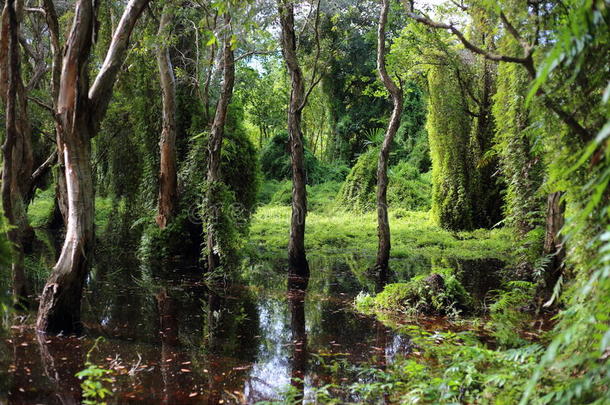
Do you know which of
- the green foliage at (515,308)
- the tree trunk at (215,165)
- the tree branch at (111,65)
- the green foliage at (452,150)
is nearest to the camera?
the tree branch at (111,65)

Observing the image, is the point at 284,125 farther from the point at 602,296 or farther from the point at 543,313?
the point at 602,296

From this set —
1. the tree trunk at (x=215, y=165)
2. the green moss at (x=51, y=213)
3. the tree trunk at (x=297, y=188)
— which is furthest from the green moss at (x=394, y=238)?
the green moss at (x=51, y=213)

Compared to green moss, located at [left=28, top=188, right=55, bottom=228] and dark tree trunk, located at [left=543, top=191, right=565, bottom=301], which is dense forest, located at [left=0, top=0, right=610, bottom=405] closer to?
dark tree trunk, located at [left=543, top=191, right=565, bottom=301]

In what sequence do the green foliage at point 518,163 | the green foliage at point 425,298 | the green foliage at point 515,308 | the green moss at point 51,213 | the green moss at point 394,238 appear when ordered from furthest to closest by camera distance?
the green moss at point 51,213 → the green moss at point 394,238 → the green foliage at point 518,163 → the green foliage at point 425,298 → the green foliage at point 515,308

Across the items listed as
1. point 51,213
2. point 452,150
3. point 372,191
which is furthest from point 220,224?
point 372,191

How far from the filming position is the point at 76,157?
21.2 feet

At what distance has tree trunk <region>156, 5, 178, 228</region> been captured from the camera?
12604 millimetres

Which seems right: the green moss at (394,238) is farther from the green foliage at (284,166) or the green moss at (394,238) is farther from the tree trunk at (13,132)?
the tree trunk at (13,132)

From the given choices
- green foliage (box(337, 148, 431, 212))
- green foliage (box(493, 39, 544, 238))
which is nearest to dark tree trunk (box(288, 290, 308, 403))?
green foliage (box(493, 39, 544, 238))

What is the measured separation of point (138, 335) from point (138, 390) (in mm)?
2159

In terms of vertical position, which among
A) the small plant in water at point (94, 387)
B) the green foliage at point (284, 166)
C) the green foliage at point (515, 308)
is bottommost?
the green foliage at point (515, 308)

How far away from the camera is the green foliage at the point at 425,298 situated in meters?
8.43

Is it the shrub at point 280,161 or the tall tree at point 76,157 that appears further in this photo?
the shrub at point 280,161

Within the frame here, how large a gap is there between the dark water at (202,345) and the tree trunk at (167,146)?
Result: 111 inches
